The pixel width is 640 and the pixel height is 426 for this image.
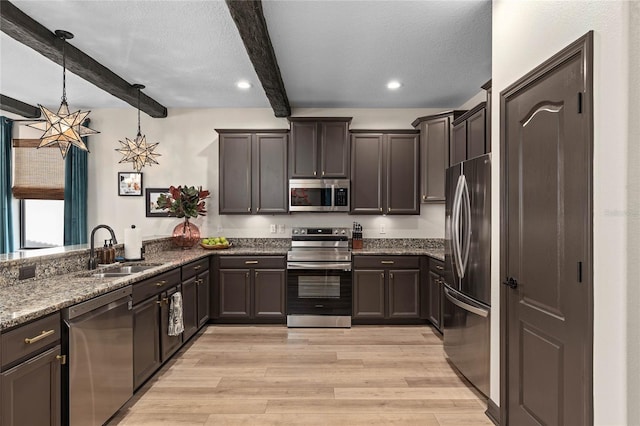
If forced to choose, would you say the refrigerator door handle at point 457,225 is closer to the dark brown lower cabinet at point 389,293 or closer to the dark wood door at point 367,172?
the dark brown lower cabinet at point 389,293

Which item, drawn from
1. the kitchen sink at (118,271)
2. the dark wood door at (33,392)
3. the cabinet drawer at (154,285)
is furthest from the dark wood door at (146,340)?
the dark wood door at (33,392)

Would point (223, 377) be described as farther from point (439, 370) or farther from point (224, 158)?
point (224, 158)

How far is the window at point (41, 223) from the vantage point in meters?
5.14

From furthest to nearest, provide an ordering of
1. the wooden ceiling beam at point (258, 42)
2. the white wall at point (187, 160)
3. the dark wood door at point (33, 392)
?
the white wall at point (187, 160), the wooden ceiling beam at point (258, 42), the dark wood door at point (33, 392)

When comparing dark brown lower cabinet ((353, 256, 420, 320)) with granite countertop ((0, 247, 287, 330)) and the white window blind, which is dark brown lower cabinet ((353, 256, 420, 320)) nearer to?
granite countertop ((0, 247, 287, 330))

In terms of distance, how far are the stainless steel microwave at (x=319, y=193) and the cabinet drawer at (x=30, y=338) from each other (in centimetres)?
316

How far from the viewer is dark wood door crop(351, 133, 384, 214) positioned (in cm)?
479

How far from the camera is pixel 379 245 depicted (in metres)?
5.02

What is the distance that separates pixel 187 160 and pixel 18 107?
212 cm

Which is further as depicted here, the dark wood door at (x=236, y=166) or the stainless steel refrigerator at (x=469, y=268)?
the dark wood door at (x=236, y=166)

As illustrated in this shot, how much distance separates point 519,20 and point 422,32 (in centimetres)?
88

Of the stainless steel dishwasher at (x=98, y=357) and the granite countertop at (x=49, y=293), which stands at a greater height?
the granite countertop at (x=49, y=293)

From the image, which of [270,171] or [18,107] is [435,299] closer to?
[270,171]

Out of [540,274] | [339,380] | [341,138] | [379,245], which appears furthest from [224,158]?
[540,274]
